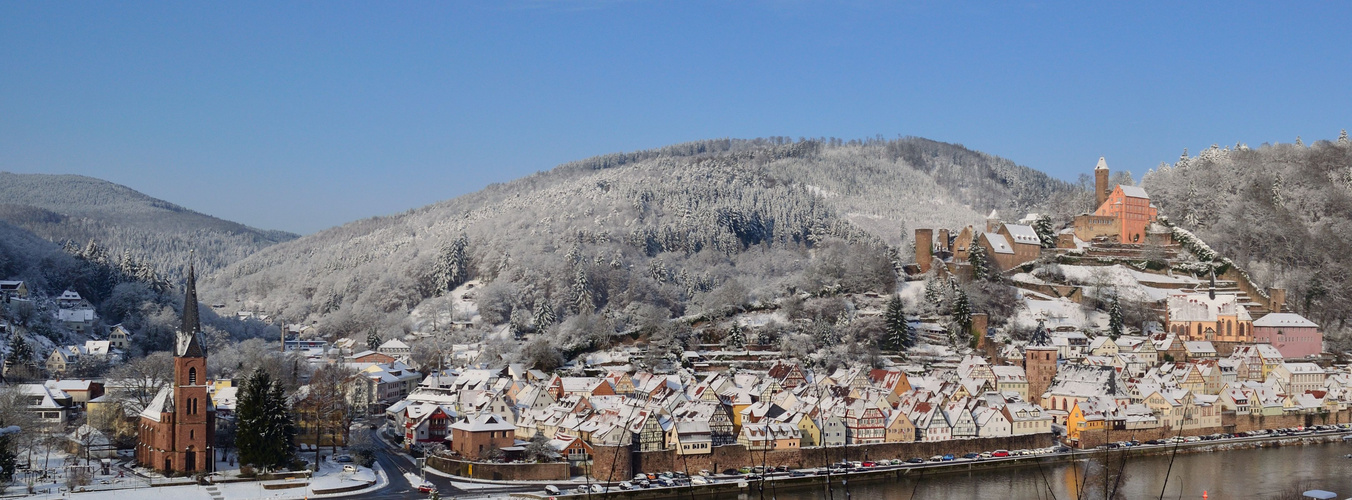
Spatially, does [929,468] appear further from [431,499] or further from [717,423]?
[431,499]

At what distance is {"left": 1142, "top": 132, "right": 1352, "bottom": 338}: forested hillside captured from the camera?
241 feet

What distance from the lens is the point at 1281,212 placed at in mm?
80750

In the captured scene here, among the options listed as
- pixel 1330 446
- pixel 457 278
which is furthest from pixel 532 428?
pixel 457 278

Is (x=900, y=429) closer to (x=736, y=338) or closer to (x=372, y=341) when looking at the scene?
(x=736, y=338)

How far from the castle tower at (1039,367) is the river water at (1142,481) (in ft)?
30.0

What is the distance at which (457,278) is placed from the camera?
305 feet

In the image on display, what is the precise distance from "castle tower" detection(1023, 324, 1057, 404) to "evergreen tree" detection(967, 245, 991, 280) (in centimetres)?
1180

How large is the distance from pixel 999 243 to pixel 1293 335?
1647cm

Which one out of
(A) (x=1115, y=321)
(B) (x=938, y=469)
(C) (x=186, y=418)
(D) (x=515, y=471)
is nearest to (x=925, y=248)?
(A) (x=1115, y=321)

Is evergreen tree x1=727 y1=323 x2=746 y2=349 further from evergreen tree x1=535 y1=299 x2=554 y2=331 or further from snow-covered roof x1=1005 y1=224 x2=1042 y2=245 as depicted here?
snow-covered roof x1=1005 y1=224 x2=1042 y2=245

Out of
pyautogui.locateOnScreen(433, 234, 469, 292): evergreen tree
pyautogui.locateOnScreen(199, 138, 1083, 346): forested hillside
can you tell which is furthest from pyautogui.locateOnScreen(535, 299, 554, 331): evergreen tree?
pyautogui.locateOnScreen(433, 234, 469, 292): evergreen tree

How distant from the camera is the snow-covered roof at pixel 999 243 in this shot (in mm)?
74438

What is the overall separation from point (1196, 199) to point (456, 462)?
58796 millimetres

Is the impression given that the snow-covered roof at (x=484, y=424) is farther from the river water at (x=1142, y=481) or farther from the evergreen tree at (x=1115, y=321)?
the evergreen tree at (x=1115, y=321)
